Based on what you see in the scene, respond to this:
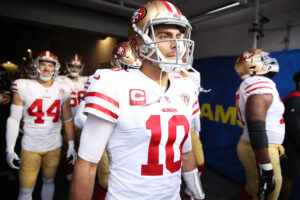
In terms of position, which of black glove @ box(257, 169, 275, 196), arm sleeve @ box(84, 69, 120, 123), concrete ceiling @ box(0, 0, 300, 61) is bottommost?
black glove @ box(257, 169, 275, 196)

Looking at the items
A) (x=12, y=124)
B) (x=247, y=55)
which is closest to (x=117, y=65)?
(x=12, y=124)

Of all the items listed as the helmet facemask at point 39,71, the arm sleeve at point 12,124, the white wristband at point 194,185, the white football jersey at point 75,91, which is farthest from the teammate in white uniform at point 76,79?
the white wristband at point 194,185

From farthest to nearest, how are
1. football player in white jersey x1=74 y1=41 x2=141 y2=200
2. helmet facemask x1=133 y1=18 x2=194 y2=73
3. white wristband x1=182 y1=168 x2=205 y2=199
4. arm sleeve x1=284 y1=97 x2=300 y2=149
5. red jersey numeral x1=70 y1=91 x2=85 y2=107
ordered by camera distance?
red jersey numeral x1=70 y1=91 x2=85 y2=107 < arm sleeve x1=284 y1=97 x2=300 y2=149 < football player in white jersey x1=74 y1=41 x2=141 y2=200 < white wristband x1=182 y1=168 x2=205 y2=199 < helmet facemask x1=133 y1=18 x2=194 y2=73

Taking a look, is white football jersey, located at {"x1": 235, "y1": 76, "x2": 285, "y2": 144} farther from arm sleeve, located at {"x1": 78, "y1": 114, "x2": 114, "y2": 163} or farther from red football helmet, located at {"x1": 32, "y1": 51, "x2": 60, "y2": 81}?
red football helmet, located at {"x1": 32, "y1": 51, "x2": 60, "y2": 81}

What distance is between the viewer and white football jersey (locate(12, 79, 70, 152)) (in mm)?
2221

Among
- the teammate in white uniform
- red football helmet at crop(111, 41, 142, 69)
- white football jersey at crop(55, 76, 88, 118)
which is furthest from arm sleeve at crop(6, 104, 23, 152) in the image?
the teammate in white uniform

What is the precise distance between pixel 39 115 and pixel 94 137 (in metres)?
1.70

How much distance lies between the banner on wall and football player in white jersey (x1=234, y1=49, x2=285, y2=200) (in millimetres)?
1101

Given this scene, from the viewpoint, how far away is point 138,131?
0.97m

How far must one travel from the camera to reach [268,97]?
1.91 metres

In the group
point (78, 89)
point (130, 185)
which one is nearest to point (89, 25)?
point (78, 89)

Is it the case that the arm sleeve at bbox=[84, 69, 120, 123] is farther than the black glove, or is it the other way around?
the black glove

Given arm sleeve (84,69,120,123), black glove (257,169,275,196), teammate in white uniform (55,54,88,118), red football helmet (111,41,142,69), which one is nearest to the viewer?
arm sleeve (84,69,120,123)

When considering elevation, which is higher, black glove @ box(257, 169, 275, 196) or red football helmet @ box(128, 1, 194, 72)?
red football helmet @ box(128, 1, 194, 72)
